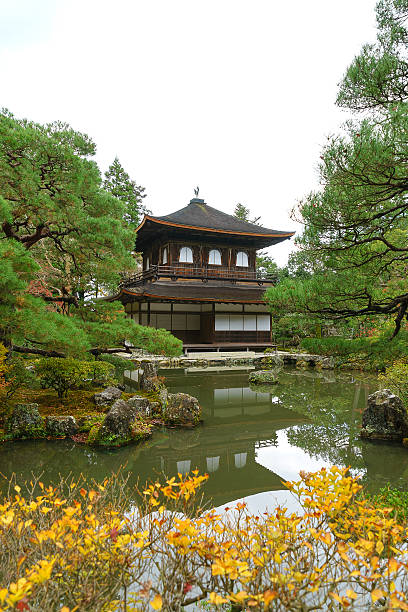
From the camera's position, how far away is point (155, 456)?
5.64m

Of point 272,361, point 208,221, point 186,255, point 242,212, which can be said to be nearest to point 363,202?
point 272,361

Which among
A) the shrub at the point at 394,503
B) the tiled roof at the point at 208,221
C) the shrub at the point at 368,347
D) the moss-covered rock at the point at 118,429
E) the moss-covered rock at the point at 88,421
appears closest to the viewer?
the shrub at the point at 394,503

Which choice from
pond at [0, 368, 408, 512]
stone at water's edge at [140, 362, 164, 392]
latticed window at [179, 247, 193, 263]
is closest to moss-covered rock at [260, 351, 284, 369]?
latticed window at [179, 247, 193, 263]

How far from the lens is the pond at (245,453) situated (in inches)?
188

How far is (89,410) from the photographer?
7.33 m

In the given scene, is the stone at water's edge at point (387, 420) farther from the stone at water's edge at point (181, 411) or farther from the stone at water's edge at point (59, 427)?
the stone at water's edge at point (59, 427)

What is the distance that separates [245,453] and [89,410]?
342cm

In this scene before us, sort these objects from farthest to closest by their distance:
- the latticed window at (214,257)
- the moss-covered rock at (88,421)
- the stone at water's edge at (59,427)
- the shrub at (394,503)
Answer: the latticed window at (214,257), the moss-covered rock at (88,421), the stone at water's edge at (59,427), the shrub at (394,503)

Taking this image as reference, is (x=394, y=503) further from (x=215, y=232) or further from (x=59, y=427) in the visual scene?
(x=215, y=232)

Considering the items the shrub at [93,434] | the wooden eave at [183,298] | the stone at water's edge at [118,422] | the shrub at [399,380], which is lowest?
the shrub at [93,434]

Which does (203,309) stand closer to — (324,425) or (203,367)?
(203,367)

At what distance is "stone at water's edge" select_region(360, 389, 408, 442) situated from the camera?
20.9 ft

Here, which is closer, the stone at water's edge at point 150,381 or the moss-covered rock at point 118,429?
the moss-covered rock at point 118,429

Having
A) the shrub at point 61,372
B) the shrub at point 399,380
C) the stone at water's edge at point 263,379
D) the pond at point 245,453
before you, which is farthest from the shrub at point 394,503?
the stone at water's edge at point 263,379
